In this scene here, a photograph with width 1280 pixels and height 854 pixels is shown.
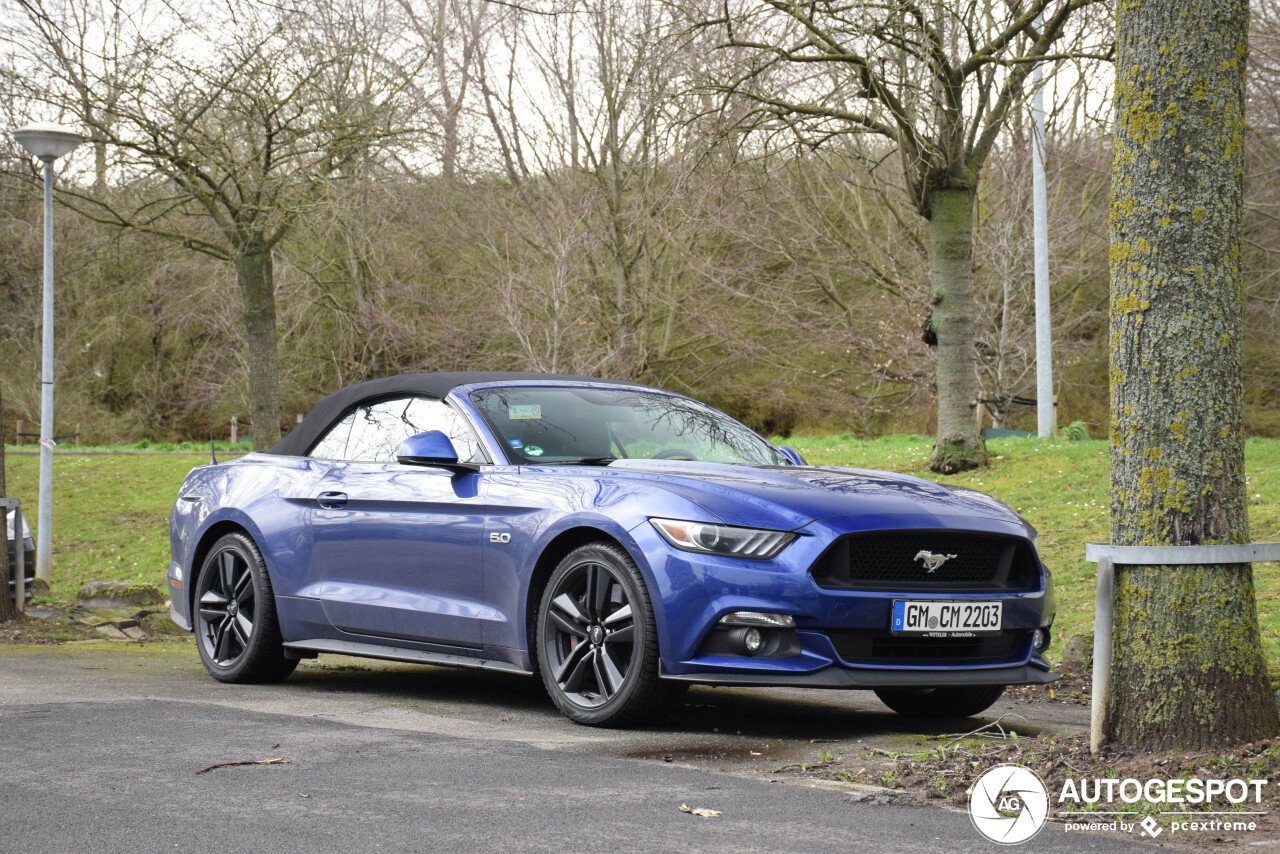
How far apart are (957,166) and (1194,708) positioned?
41.3ft

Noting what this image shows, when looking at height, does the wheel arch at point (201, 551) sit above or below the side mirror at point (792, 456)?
below

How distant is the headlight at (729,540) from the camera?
17.6ft

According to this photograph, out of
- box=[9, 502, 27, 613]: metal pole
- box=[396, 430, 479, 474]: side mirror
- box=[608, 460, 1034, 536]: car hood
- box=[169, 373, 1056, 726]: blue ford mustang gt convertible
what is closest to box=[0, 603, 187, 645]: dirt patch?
box=[9, 502, 27, 613]: metal pole

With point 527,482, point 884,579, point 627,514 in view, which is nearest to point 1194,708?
point 884,579

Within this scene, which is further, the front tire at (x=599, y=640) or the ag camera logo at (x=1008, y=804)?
the front tire at (x=599, y=640)

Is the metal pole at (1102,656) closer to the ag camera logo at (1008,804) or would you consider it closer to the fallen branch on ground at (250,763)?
the ag camera logo at (1008,804)

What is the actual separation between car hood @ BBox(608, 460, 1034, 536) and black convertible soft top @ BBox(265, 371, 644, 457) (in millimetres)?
1082

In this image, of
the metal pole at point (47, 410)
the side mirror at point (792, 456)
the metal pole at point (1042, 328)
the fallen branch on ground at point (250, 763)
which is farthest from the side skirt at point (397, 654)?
the metal pole at point (1042, 328)

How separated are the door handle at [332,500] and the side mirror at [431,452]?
0.68 m

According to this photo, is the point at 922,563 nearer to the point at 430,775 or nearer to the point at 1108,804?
the point at 1108,804

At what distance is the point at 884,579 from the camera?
217 inches

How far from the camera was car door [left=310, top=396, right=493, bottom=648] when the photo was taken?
20.7ft

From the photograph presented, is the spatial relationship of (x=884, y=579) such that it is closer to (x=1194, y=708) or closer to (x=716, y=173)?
(x=1194, y=708)

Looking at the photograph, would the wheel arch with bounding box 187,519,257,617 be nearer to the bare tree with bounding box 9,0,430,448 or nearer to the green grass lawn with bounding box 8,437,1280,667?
the green grass lawn with bounding box 8,437,1280,667
